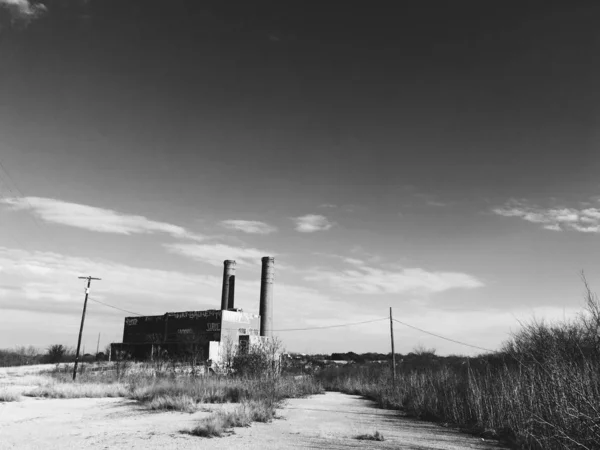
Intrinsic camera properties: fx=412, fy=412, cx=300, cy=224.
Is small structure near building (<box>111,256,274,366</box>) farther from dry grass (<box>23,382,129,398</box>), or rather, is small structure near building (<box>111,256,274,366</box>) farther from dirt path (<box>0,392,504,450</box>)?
dirt path (<box>0,392,504,450</box>)

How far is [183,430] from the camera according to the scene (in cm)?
1013

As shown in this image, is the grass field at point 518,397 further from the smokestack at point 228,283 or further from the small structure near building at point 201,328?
the smokestack at point 228,283

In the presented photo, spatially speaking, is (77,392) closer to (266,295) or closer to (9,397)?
(9,397)

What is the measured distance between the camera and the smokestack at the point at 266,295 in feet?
173

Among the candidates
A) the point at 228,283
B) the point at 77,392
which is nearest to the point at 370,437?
the point at 77,392

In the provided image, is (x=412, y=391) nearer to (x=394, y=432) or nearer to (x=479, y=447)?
(x=394, y=432)

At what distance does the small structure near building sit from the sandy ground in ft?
111

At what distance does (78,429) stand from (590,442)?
11392 millimetres

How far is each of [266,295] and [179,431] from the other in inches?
1704

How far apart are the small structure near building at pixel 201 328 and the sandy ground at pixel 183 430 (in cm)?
3388

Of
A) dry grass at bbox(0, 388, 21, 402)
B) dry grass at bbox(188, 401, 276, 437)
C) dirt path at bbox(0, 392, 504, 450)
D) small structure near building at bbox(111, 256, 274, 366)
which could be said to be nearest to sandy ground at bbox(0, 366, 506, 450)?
dirt path at bbox(0, 392, 504, 450)

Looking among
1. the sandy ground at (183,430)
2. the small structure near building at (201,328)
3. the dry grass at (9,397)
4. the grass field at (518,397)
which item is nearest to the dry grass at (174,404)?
the sandy ground at (183,430)

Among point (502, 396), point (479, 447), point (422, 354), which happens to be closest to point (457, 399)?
point (502, 396)

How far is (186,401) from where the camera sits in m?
15.1
